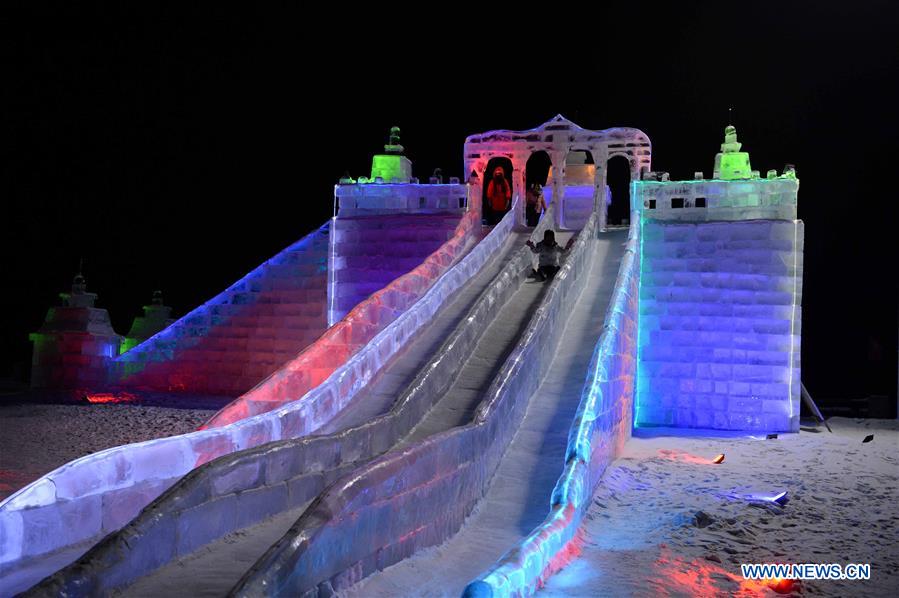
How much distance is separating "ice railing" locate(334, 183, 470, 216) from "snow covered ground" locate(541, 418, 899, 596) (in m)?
7.24

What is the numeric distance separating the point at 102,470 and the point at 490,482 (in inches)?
140

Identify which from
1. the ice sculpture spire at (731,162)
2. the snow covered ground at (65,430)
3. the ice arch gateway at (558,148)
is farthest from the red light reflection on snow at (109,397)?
the ice sculpture spire at (731,162)

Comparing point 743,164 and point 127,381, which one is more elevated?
point 743,164

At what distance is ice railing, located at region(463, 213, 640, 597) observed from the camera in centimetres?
590

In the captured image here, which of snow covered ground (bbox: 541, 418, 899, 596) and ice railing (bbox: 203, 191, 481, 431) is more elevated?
ice railing (bbox: 203, 191, 481, 431)

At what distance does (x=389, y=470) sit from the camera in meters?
6.07

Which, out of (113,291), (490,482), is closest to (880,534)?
(490,482)

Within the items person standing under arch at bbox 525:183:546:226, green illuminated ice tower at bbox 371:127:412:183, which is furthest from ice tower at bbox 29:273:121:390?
Result: person standing under arch at bbox 525:183:546:226

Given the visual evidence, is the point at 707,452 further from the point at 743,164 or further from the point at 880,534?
the point at 743,164

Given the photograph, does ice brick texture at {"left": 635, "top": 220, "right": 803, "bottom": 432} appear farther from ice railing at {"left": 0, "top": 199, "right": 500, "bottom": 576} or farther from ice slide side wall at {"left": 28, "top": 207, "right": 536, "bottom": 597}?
ice slide side wall at {"left": 28, "top": 207, "right": 536, "bottom": 597}

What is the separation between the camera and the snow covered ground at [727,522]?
261 inches

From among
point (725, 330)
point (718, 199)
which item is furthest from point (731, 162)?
point (725, 330)

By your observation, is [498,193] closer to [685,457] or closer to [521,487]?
[685,457]

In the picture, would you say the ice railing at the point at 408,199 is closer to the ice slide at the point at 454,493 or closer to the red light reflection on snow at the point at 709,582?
the ice slide at the point at 454,493
